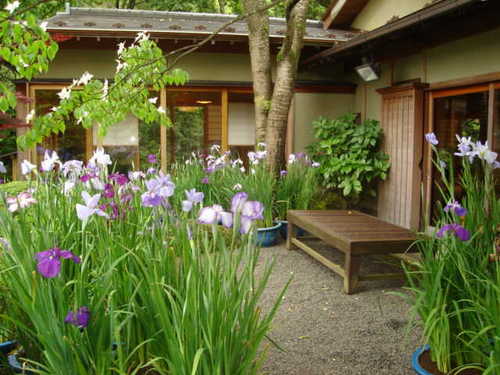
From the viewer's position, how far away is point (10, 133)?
10.2 metres

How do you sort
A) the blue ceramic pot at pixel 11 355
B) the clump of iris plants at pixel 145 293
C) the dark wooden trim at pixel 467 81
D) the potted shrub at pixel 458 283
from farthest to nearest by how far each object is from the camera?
the dark wooden trim at pixel 467 81 < the potted shrub at pixel 458 283 < the blue ceramic pot at pixel 11 355 < the clump of iris plants at pixel 145 293

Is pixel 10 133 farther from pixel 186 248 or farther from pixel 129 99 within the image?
pixel 186 248

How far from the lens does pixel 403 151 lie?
6.20 metres

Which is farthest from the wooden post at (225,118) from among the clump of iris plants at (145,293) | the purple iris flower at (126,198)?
the clump of iris plants at (145,293)

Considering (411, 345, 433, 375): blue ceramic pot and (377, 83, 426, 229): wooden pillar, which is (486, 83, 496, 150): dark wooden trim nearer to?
(377, 83, 426, 229): wooden pillar

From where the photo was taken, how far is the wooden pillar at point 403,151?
5.94m

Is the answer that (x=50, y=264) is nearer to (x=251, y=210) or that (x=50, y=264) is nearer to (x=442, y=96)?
(x=251, y=210)

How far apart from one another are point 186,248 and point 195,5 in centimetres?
1584

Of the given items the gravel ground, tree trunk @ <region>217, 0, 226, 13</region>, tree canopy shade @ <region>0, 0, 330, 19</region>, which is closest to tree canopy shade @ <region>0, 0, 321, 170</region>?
the gravel ground

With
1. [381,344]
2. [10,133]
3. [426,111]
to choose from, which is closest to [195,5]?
[10,133]

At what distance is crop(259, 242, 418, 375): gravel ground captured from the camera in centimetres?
252

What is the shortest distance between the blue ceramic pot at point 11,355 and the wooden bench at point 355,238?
2360 millimetres

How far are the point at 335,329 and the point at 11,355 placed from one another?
1.92 metres

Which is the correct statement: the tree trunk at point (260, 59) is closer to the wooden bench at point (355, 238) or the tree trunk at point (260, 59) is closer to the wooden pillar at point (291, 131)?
the wooden pillar at point (291, 131)
